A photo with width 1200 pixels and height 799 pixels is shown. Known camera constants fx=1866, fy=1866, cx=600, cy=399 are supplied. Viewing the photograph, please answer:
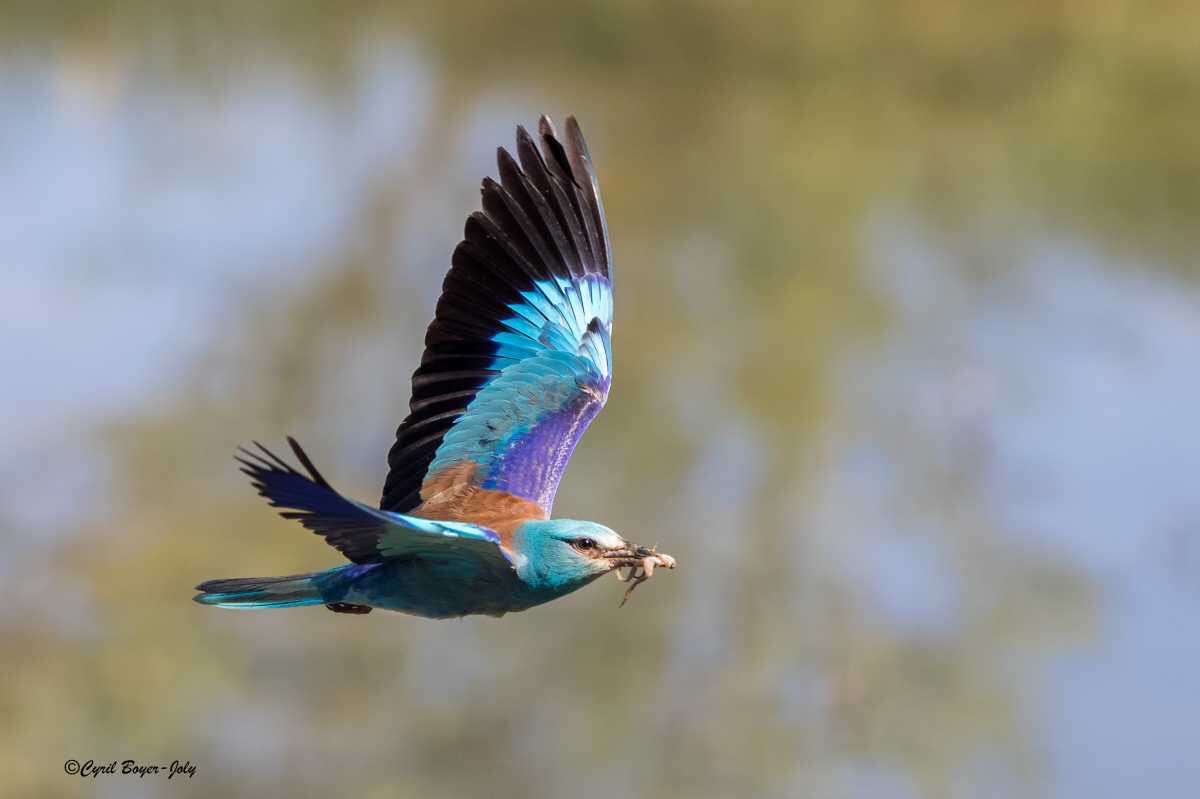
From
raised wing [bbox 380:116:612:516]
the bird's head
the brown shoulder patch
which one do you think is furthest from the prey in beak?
raised wing [bbox 380:116:612:516]

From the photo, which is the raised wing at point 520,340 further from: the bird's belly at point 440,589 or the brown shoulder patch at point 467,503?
the bird's belly at point 440,589

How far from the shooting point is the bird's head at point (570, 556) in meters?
5.49

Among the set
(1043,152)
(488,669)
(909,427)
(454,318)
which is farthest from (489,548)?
(1043,152)

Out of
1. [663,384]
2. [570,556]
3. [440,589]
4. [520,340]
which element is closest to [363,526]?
[440,589]

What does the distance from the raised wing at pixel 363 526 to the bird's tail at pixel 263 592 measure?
282mm

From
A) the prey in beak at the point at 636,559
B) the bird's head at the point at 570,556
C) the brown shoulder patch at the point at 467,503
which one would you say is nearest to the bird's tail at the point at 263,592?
the brown shoulder patch at the point at 467,503

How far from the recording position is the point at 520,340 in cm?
666

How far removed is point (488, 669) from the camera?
1277 centimetres

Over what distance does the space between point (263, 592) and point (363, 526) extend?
Answer: 754 mm

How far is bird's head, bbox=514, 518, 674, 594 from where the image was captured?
Result: 5.49 m

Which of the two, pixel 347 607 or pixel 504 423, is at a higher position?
pixel 504 423

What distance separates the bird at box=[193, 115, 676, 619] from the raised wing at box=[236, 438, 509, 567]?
0.5 inches

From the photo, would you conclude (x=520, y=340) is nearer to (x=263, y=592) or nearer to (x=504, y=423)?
(x=504, y=423)

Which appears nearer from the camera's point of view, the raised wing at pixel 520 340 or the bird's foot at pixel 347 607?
the bird's foot at pixel 347 607
